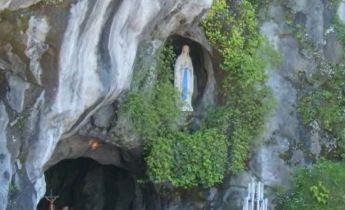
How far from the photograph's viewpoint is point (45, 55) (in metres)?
7.85

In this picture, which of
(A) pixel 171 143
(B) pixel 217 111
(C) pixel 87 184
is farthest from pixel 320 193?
(C) pixel 87 184

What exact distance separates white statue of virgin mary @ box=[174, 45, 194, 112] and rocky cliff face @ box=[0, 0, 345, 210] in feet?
0.76

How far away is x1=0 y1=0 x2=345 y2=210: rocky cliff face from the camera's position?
7711mm

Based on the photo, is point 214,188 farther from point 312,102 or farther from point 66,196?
point 66,196

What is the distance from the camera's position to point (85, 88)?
8.30 metres

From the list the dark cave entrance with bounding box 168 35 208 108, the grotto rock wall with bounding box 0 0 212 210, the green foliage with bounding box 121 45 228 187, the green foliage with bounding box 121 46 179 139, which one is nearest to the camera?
the grotto rock wall with bounding box 0 0 212 210

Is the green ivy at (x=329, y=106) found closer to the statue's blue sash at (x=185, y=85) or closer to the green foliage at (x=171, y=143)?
the green foliage at (x=171, y=143)

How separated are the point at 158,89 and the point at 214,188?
60.5 inches

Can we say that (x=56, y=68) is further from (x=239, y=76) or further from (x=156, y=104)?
(x=239, y=76)

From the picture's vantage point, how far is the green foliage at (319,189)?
33.3 feet

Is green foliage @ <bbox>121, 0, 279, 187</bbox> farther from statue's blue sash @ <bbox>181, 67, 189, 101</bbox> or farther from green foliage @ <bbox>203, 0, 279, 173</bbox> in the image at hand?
statue's blue sash @ <bbox>181, 67, 189, 101</bbox>

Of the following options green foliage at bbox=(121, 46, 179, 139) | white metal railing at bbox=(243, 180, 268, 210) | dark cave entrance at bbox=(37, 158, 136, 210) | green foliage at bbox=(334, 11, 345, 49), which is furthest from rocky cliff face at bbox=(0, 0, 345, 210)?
dark cave entrance at bbox=(37, 158, 136, 210)

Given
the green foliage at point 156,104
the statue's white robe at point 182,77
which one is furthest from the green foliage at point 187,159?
the statue's white robe at point 182,77

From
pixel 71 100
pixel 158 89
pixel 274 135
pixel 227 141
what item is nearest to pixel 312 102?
pixel 274 135
